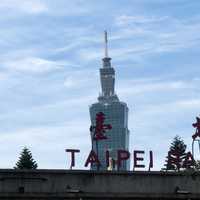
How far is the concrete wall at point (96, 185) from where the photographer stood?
4703 centimetres

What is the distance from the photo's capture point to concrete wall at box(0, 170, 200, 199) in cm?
4703

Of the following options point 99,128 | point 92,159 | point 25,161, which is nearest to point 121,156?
point 92,159

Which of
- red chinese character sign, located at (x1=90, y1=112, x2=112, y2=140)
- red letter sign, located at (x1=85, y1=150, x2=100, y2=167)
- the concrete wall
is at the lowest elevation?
the concrete wall

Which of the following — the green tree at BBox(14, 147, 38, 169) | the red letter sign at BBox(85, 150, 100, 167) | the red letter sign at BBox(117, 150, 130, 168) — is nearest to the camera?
the red letter sign at BBox(85, 150, 100, 167)

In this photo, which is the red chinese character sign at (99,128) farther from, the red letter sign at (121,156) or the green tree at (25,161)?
the green tree at (25,161)

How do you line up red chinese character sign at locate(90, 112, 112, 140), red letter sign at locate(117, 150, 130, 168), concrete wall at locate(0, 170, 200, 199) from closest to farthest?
concrete wall at locate(0, 170, 200, 199)
red letter sign at locate(117, 150, 130, 168)
red chinese character sign at locate(90, 112, 112, 140)

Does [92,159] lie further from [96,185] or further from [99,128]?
[99,128]

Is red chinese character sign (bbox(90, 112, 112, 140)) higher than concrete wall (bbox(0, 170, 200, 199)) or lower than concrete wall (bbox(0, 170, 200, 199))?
higher

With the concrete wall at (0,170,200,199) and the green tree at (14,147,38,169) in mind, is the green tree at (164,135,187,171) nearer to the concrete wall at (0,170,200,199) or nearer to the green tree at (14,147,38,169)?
the concrete wall at (0,170,200,199)

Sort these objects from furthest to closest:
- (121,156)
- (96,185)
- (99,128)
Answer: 1. (99,128)
2. (121,156)
3. (96,185)

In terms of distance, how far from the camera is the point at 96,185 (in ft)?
158

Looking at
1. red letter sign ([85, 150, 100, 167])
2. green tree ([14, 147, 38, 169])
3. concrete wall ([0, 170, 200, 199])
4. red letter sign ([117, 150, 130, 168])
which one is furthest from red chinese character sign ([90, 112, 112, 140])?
green tree ([14, 147, 38, 169])

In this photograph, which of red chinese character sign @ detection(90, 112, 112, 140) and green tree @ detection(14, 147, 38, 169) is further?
green tree @ detection(14, 147, 38, 169)

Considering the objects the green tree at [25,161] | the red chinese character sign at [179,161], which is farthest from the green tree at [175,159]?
the green tree at [25,161]
